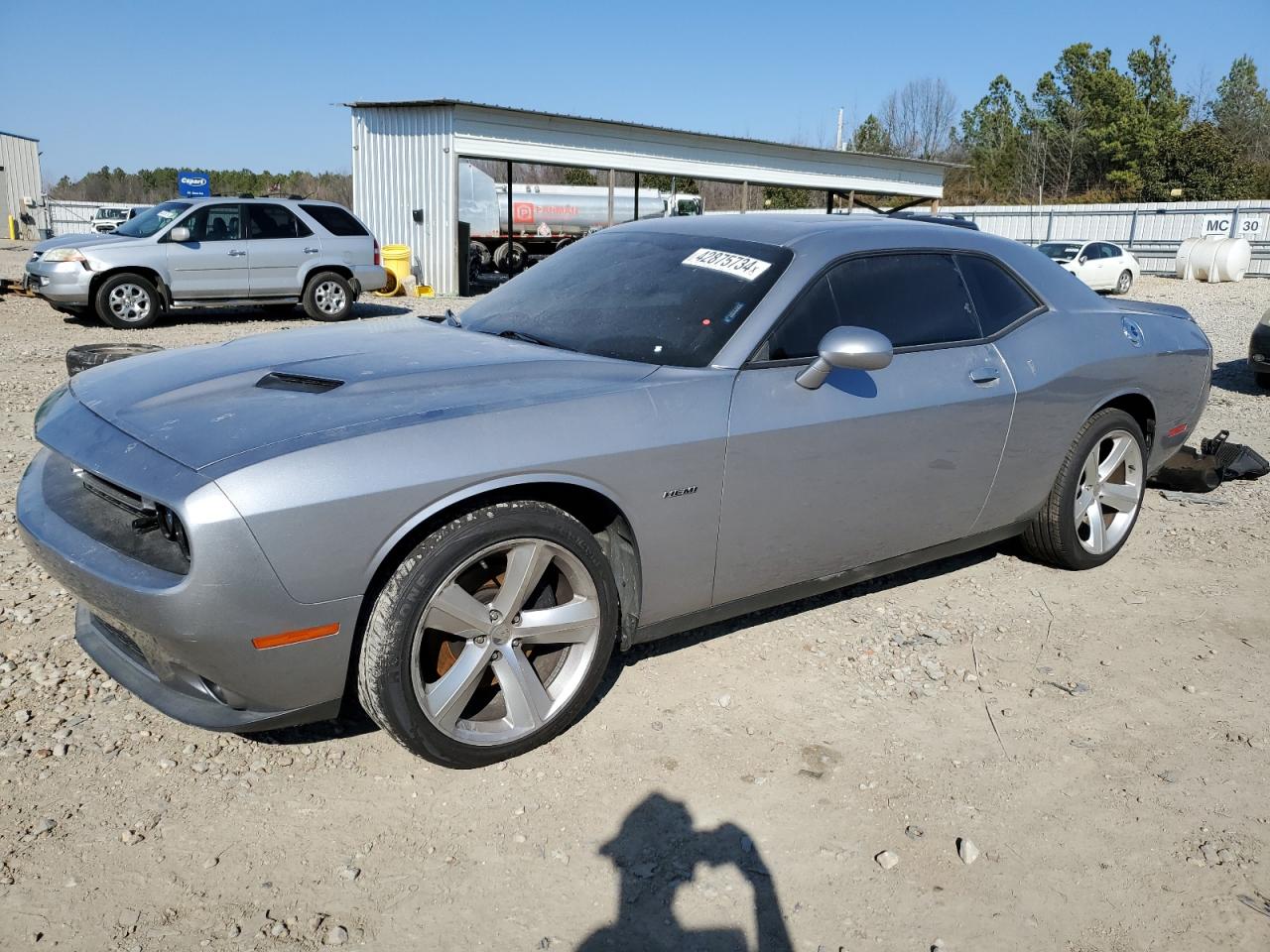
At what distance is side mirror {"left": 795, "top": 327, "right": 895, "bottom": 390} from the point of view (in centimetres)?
321

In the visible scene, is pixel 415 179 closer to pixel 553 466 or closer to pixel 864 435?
pixel 864 435

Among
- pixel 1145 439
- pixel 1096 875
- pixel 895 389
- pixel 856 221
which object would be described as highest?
pixel 856 221

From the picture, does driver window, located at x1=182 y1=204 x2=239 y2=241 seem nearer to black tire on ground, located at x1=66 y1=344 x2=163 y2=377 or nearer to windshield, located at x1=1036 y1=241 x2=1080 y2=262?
black tire on ground, located at x1=66 y1=344 x2=163 y2=377

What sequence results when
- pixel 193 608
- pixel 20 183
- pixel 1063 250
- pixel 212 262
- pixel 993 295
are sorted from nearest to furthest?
pixel 193 608
pixel 993 295
pixel 212 262
pixel 1063 250
pixel 20 183

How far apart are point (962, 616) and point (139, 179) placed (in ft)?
332

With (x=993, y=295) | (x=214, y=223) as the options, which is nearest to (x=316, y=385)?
(x=993, y=295)

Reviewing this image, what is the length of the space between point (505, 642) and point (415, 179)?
61.3ft

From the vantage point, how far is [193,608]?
2.41 metres

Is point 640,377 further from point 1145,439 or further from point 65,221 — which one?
point 65,221

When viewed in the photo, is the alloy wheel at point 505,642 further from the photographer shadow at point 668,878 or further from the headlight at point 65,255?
the headlight at point 65,255

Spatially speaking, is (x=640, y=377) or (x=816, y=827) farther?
(x=640, y=377)

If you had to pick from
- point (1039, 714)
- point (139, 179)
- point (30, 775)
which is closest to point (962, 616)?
point (1039, 714)

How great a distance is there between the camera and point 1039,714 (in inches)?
137

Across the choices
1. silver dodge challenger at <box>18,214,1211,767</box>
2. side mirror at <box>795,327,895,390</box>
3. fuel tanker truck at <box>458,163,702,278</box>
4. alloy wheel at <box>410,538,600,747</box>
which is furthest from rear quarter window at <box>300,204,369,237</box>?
fuel tanker truck at <box>458,163,702,278</box>
